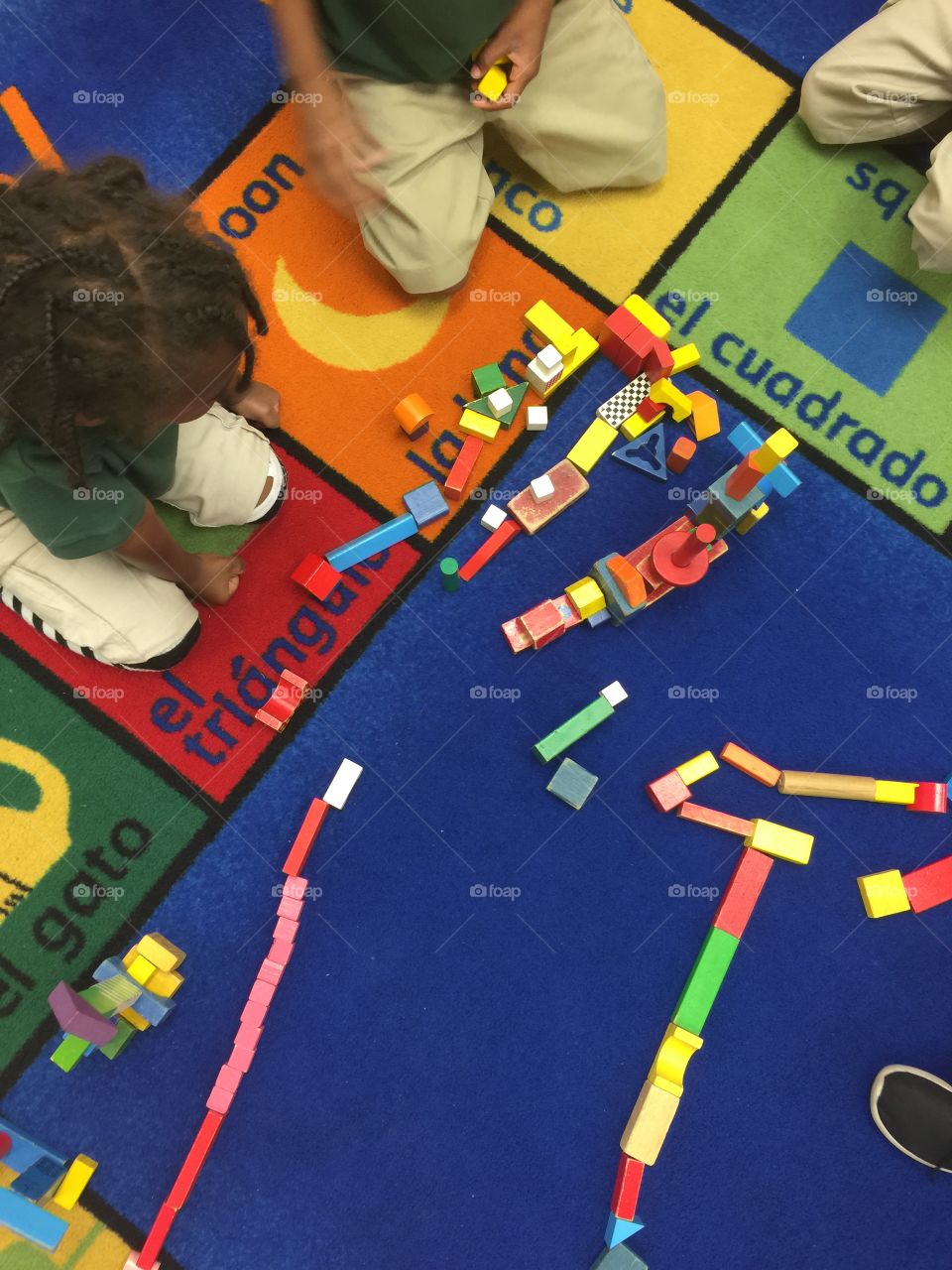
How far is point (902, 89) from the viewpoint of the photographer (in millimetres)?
1362

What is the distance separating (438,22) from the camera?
1187mm

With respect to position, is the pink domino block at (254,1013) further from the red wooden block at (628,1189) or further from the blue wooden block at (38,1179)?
the red wooden block at (628,1189)

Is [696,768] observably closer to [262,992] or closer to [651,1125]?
[651,1125]

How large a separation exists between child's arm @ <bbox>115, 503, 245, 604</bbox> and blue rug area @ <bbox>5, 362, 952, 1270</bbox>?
22cm

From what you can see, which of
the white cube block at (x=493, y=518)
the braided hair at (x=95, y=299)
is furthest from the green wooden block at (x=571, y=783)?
the braided hair at (x=95, y=299)

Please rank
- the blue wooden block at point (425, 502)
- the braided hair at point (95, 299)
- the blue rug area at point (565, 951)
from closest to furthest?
the braided hair at point (95, 299) → the blue rug area at point (565, 951) → the blue wooden block at point (425, 502)

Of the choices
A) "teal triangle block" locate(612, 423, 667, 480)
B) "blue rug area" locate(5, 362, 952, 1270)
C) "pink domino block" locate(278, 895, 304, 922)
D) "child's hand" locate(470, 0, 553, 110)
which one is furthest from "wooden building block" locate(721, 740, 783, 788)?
"child's hand" locate(470, 0, 553, 110)

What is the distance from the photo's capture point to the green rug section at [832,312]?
4.50 ft

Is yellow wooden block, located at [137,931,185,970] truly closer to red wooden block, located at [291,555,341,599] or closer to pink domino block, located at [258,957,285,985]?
pink domino block, located at [258,957,285,985]

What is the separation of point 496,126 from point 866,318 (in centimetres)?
64

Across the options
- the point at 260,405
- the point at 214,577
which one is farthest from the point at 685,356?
the point at 214,577

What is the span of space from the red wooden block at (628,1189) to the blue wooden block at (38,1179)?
2.33ft

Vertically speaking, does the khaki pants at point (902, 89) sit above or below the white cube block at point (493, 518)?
above

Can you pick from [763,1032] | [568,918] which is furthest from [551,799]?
[763,1032]
